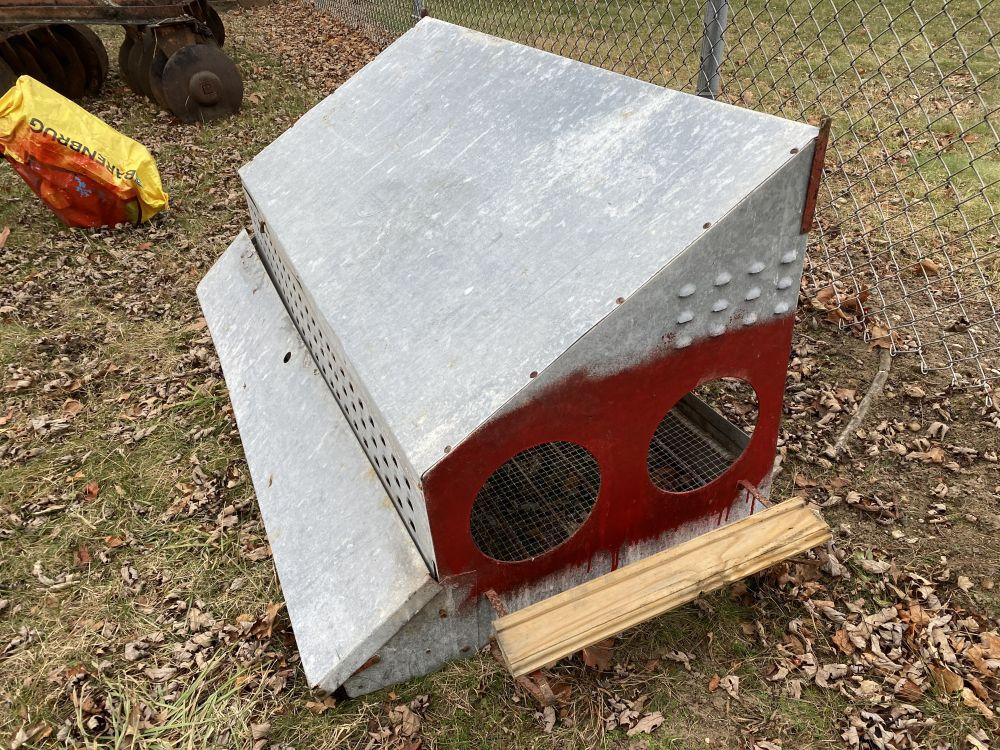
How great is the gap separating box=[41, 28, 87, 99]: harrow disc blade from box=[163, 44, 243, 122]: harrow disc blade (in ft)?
5.18

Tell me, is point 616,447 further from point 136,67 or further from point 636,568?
point 136,67

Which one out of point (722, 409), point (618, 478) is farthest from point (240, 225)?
point (618, 478)

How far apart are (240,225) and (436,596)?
452 centimetres

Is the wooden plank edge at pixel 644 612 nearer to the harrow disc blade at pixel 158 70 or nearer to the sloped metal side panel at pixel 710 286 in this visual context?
the sloped metal side panel at pixel 710 286

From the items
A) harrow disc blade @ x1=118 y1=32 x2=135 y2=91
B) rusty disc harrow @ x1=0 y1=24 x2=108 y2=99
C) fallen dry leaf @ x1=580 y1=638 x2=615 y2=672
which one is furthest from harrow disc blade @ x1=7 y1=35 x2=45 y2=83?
fallen dry leaf @ x1=580 y1=638 x2=615 y2=672

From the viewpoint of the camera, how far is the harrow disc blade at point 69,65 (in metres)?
7.77

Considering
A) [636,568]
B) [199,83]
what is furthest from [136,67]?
[636,568]

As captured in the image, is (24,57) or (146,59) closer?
(24,57)

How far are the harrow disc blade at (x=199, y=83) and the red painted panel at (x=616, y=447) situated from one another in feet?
22.8

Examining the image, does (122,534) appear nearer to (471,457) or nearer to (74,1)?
(471,457)

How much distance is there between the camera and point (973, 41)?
7598 millimetres

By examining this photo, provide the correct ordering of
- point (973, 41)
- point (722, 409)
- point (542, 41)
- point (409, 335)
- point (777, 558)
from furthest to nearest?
point (542, 41) < point (973, 41) < point (722, 409) < point (777, 558) < point (409, 335)

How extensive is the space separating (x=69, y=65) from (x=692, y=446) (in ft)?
28.1

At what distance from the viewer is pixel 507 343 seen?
1.85m
